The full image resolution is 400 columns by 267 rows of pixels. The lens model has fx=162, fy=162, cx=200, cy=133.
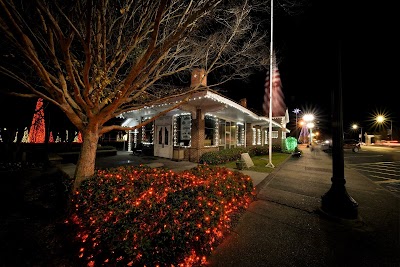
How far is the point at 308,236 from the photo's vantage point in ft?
11.2

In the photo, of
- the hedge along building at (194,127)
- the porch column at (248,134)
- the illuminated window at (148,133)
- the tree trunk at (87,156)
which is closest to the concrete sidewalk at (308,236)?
the tree trunk at (87,156)

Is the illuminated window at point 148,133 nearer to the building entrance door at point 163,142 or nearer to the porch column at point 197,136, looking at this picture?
the building entrance door at point 163,142

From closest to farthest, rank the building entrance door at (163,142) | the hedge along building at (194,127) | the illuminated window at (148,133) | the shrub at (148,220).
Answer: the shrub at (148,220) → the hedge along building at (194,127) → the building entrance door at (163,142) → the illuminated window at (148,133)

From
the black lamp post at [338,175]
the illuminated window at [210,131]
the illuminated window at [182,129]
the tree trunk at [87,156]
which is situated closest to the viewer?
the black lamp post at [338,175]

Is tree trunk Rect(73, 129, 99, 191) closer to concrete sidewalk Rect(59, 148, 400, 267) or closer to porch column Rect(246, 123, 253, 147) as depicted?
concrete sidewalk Rect(59, 148, 400, 267)

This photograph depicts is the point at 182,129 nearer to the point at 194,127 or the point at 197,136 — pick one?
the point at 194,127

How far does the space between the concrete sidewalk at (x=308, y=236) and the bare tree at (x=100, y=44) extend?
4.08 m

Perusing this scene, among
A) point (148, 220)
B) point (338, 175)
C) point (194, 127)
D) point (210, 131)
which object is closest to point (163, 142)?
point (194, 127)

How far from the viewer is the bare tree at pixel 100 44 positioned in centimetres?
317

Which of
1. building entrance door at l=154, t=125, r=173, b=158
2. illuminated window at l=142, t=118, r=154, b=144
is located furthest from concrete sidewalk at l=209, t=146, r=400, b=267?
illuminated window at l=142, t=118, r=154, b=144

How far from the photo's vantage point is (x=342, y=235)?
11.3ft

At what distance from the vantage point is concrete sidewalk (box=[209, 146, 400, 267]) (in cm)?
276

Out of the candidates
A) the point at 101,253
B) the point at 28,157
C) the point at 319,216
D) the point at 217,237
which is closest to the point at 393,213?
the point at 319,216

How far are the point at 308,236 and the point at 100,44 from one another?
6529mm
